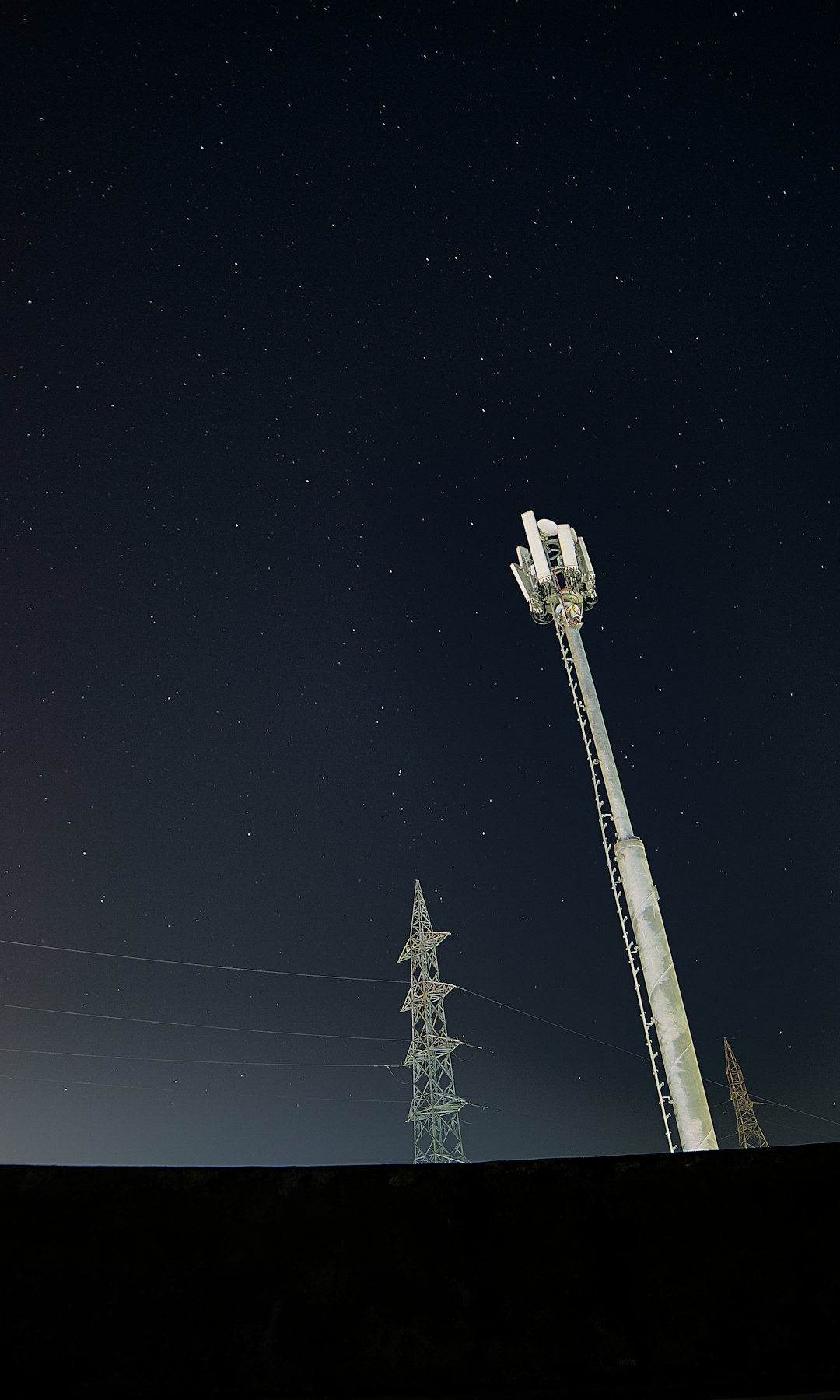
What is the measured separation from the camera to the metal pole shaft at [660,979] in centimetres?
1508

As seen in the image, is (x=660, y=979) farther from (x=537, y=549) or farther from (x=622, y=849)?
(x=537, y=549)

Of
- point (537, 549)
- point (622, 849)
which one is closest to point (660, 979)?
point (622, 849)

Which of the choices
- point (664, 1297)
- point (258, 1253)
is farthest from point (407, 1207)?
point (664, 1297)

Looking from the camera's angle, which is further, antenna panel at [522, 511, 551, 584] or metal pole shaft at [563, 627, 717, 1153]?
antenna panel at [522, 511, 551, 584]

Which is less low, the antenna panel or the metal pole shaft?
the antenna panel

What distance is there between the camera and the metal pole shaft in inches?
594

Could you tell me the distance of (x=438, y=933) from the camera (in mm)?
30984

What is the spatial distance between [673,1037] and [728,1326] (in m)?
14.2

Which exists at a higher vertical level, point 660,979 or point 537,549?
point 537,549

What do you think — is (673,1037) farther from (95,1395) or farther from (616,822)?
(95,1395)

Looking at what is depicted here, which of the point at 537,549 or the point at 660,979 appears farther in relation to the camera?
the point at 537,549

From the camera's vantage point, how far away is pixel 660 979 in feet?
53.1

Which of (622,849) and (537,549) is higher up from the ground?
(537,549)

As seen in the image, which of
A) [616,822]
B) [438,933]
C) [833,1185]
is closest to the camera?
[833,1185]
